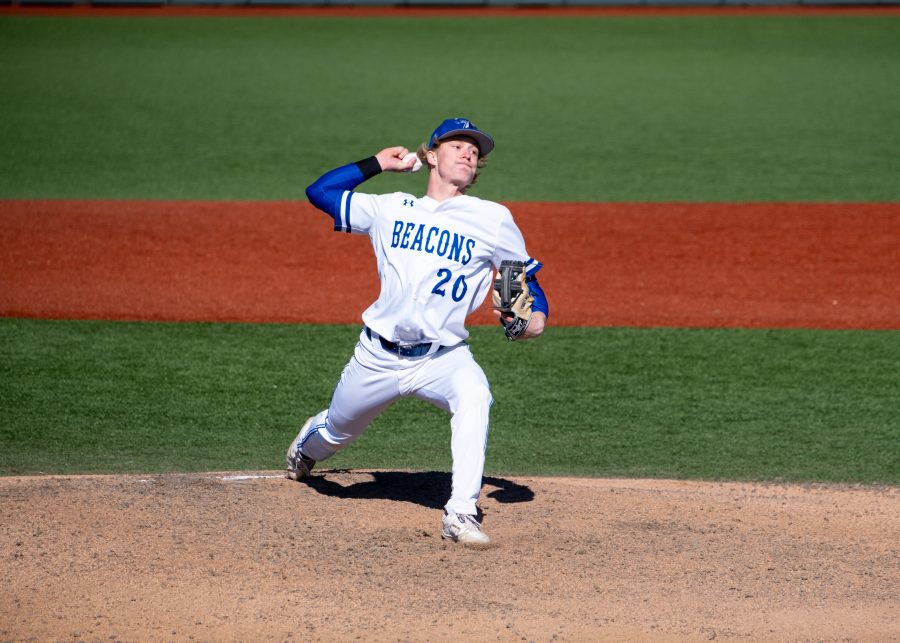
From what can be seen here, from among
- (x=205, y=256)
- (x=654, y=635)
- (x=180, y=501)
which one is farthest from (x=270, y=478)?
(x=205, y=256)

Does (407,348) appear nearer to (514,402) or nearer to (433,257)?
(433,257)

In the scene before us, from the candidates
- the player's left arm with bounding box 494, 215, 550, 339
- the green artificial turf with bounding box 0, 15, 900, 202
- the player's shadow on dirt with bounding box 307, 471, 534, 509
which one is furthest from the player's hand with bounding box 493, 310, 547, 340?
the green artificial turf with bounding box 0, 15, 900, 202

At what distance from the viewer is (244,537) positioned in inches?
189

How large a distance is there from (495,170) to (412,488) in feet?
28.7

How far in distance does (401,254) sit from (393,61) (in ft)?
49.9

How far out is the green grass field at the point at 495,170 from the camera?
6797mm

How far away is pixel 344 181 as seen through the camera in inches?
200

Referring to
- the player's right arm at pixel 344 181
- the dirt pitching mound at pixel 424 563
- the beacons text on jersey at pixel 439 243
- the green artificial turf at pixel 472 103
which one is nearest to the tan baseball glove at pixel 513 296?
the beacons text on jersey at pixel 439 243

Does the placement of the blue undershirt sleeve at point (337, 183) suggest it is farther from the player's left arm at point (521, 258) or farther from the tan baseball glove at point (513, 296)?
the tan baseball glove at point (513, 296)

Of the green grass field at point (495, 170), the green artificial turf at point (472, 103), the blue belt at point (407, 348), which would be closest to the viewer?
the blue belt at point (407, 348)

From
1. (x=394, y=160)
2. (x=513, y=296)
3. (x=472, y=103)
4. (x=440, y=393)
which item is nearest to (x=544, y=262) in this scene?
(x=394, y=160)

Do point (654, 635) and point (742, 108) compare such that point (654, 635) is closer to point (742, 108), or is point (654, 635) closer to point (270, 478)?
point (270, 478)

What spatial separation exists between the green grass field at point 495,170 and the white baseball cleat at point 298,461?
0.80 meters

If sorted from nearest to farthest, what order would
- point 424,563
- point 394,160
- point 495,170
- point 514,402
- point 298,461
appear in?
point 424,563 → point 394,160 → point 298,461 → point 514,402 → point 495,170
